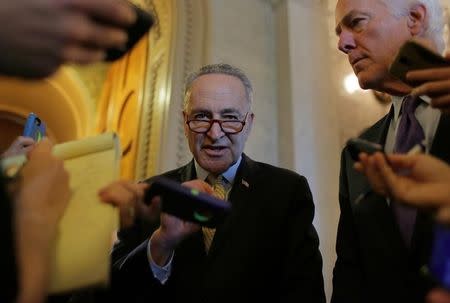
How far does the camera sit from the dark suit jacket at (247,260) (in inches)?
36.2

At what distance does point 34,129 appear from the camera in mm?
964

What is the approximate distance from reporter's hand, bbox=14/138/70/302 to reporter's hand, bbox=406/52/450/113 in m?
0.53

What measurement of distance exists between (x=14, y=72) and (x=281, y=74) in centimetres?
202

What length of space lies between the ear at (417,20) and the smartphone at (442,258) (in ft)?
2.60

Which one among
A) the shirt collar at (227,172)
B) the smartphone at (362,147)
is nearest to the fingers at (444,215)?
the smartphone at (362,147)

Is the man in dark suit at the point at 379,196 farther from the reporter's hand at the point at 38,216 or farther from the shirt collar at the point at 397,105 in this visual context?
the reporter's hand at the point at 38,216

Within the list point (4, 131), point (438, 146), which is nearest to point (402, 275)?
point (438, 146)

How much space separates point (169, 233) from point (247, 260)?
23cm

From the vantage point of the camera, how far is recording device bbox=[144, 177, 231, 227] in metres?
0.63

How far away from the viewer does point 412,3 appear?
114 cm

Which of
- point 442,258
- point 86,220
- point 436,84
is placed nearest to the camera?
point 442,258

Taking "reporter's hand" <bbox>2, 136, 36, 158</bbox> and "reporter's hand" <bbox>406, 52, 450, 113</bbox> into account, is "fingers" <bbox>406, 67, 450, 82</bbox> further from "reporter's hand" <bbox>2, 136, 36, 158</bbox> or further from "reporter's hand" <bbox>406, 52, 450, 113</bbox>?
"reporter's hand" <bbox>2, 136, 36, 158</bbox>

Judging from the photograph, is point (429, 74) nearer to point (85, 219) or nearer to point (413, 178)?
point (413, 178)

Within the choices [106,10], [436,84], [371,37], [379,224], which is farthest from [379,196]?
[106,10]
